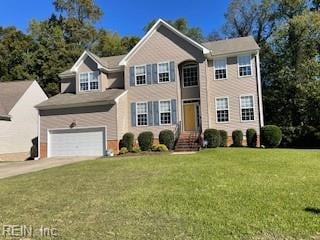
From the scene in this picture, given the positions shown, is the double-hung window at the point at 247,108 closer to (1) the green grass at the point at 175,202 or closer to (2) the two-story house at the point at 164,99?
(2) the two-story house at the point at 164,99

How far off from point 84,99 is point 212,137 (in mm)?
9327

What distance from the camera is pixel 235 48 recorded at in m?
25.4

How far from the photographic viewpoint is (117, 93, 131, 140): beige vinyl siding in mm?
24516

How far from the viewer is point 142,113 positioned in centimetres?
2556

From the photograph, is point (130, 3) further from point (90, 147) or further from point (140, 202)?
point (140, 202)

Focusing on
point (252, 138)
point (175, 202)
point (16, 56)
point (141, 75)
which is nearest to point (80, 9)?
point (16, 56)

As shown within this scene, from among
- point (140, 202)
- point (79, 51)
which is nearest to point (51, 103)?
point (79, 51)

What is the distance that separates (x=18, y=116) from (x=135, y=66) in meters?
10.8

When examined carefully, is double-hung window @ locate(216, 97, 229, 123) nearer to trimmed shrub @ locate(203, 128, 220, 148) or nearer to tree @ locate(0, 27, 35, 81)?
trimmed shrub @ locate(203, 128, 220, 148)

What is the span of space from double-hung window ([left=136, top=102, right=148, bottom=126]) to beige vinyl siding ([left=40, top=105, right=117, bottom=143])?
1982 millimetres

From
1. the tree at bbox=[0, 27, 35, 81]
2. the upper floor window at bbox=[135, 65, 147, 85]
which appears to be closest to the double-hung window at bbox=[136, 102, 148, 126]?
the upper floor window at bbox=[135, 65, 147, 85]

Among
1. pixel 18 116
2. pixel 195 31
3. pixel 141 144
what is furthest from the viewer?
pixel 195 31

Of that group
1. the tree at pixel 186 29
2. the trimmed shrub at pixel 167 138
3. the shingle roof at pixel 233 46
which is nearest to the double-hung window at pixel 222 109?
Answer: the shingle roof at pixel 233 46

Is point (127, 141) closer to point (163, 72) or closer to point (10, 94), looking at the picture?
point (163, 72)
